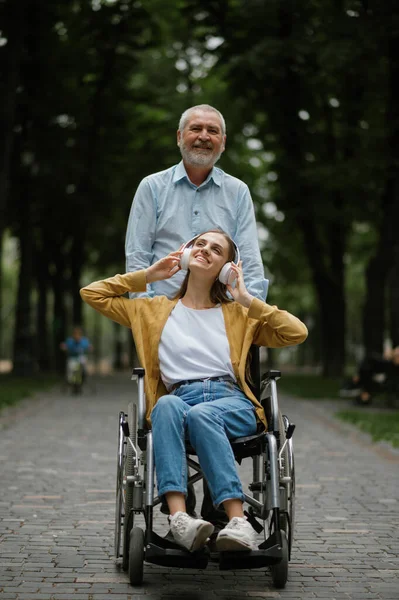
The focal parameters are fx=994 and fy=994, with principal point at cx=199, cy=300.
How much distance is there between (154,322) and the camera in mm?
4969

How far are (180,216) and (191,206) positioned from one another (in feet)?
0.29

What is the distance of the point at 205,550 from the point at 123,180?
71.5ft

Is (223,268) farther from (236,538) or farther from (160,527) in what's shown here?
(160,527)

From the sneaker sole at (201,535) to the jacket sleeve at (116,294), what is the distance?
1.19 m

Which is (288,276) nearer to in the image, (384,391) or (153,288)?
(384,391)

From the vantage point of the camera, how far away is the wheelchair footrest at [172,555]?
4.23 metres

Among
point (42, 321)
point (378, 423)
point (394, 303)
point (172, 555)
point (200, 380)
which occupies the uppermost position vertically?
point (200, 380)

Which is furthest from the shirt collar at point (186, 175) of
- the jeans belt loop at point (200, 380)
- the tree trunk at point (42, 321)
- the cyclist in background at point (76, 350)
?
the tree trunk at point (42, 321)

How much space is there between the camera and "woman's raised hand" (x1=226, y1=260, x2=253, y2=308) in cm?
482

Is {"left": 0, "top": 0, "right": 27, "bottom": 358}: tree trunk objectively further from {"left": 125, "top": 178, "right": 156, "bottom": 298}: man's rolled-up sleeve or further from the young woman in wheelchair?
the young woman in wheelchair

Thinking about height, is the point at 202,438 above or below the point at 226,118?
below

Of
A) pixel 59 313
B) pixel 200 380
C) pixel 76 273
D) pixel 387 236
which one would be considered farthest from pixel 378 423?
pixel 59 313

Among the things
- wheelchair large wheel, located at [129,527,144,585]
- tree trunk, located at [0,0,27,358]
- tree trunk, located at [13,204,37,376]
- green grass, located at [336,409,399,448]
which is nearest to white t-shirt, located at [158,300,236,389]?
wheelchair large wheel, located at [129,527,144,585]

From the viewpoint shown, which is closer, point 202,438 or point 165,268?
point 202,438
